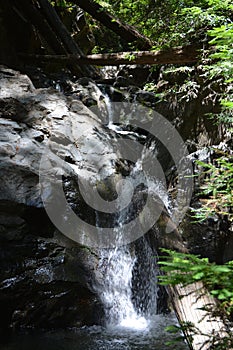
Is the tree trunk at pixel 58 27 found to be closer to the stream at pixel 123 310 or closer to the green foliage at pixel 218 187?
the stream at pixel 123 310

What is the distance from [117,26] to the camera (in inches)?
314

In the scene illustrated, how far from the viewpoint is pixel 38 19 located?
9234mm

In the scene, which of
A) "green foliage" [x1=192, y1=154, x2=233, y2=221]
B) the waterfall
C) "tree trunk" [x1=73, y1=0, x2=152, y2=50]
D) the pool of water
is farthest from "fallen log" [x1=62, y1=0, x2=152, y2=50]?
the pool of water

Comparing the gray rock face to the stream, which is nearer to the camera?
the stream

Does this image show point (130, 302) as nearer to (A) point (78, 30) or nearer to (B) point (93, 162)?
(B) point (93, 162)

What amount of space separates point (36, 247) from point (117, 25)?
237 inches

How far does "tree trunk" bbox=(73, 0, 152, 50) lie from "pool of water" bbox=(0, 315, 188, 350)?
6114 mm

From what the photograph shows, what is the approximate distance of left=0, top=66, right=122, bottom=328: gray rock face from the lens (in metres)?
4.27

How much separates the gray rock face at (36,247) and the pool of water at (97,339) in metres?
0.25

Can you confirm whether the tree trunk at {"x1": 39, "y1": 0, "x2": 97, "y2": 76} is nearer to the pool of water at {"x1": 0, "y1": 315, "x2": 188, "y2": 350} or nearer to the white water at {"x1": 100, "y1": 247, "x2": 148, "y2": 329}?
the white water at {"x1": 100, "y1": 247, "x2": 148, "y2": 329}

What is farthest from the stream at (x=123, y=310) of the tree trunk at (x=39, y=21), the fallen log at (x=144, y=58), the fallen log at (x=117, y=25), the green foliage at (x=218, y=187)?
the tree trunk at (x=39, y=21)

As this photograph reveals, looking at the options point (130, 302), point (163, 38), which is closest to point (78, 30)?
point (163, 38)

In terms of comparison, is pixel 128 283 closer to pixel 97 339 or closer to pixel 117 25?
pixel 97 339

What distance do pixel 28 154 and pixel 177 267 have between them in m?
4.14
